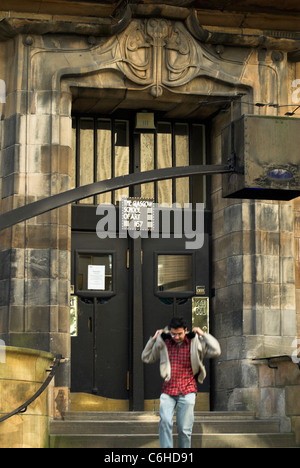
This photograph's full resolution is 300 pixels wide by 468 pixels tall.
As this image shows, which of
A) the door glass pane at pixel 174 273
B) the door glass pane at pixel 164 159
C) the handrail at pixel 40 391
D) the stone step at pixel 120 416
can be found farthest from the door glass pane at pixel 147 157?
the stone step at pixel 120 416

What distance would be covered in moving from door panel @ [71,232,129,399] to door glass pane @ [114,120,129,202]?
77cm

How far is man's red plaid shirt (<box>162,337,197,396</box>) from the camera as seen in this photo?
12.6 m

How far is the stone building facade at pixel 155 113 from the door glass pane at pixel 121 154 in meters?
0.32

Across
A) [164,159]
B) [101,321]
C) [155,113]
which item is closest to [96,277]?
[101,321]

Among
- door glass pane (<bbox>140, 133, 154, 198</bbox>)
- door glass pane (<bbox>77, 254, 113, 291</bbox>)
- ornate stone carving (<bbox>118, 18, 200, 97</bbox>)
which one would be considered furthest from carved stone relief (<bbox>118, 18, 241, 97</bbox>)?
door glass pane (<bbox>77, 254, 113, 291</bbox>)

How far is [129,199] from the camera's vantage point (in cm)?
1714

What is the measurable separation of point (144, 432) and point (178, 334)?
2767 mm

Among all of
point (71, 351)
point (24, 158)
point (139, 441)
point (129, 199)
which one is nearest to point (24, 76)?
point (24, 158)

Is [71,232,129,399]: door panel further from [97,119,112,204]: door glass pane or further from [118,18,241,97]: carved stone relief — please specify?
[118,18,241,97]: carved stone relief

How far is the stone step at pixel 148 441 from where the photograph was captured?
14.4m

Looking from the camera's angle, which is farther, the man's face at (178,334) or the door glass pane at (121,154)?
the door glass pane at (121,154)

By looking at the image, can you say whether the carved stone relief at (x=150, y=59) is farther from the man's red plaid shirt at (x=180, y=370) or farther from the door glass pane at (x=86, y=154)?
the man's red plaid shirt at (x=180, y=370)

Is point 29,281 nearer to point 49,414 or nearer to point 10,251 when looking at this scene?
point 10,251

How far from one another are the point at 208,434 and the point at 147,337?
2.46 m
